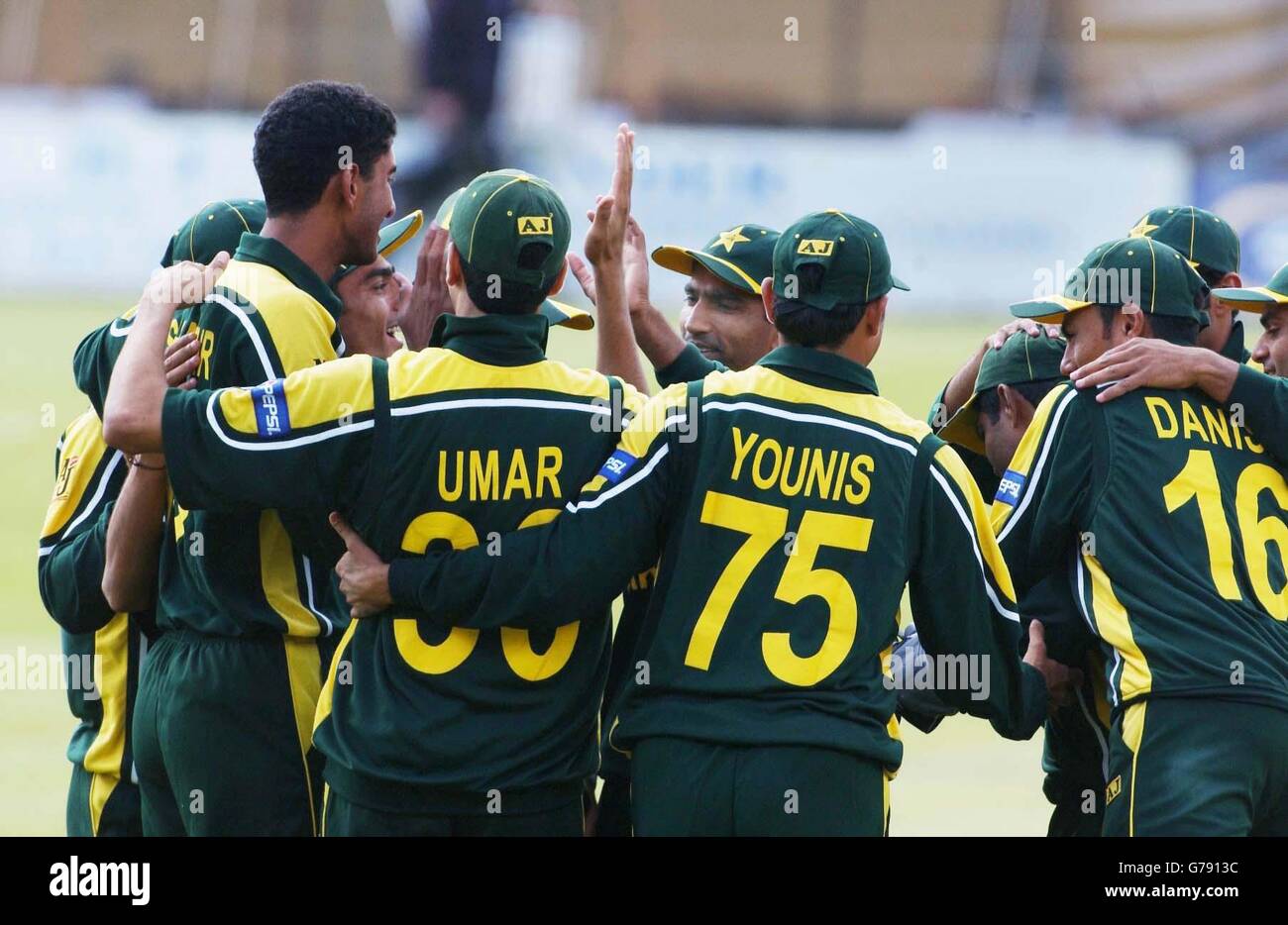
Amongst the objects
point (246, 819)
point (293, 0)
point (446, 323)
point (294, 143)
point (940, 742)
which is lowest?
point (940, 742)

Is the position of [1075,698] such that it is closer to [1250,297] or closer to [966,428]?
[966,428]

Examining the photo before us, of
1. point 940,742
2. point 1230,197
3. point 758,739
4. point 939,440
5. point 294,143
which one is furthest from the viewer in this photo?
point 1230,197

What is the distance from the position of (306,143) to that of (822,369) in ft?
4.33

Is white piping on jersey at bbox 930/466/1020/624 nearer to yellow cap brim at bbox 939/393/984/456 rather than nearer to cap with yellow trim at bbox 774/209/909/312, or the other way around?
cap with yellow trim at bbox 774/209/909/312

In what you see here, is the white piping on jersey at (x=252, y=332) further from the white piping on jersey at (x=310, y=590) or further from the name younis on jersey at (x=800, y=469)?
the name younis on jersey at (x=800, y=469)

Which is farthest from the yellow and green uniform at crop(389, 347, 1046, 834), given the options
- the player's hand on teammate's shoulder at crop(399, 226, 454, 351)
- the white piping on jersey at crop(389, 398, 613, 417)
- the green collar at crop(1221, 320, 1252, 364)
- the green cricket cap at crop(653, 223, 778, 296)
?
the green collar at crop(1221, 320, 1252, 364)

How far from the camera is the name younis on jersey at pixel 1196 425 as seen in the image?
3869mm

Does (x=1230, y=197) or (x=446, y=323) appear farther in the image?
(x=1230, y=197)

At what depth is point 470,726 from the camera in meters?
3.30

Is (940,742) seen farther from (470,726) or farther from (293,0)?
(293,0)

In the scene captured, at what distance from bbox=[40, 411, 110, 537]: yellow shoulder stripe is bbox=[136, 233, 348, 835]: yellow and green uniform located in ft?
1.46

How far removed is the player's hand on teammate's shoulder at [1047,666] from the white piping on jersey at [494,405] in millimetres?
1372

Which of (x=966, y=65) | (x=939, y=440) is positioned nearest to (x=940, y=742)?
(x=939, y=440)

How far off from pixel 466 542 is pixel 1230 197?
18.1 m
